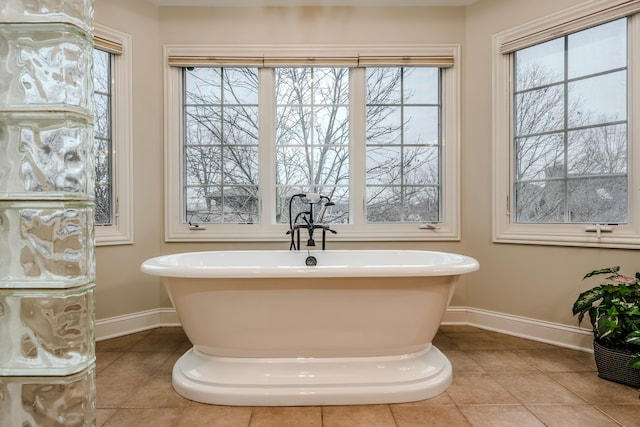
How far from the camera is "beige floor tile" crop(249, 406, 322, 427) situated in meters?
1.55

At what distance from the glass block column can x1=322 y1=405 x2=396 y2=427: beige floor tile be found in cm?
104

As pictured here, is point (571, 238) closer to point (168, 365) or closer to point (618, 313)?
point (618, 313)

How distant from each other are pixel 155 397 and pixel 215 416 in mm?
367

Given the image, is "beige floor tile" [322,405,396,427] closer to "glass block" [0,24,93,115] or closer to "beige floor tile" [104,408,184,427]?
"beige floor tile" [104,408,184,427]

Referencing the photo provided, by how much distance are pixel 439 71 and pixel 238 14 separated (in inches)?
63.5

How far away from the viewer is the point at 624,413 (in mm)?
1626

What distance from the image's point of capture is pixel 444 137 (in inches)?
114

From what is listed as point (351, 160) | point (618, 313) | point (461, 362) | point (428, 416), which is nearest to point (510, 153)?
point (351, 160)

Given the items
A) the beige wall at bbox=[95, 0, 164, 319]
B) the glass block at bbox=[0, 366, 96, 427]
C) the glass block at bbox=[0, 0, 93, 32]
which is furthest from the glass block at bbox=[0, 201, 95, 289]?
the beige wall at bbox=[95, 0, 164, 319]

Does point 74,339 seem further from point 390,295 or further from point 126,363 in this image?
point 126,363

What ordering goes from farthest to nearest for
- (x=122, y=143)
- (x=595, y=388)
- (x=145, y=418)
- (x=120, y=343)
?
(x=122, y=143)
(x=120, y=343)
(x=595, y=388)
(x=145, y=418)

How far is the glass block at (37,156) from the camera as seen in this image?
84cm

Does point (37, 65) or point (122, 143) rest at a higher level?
point (122, 143)

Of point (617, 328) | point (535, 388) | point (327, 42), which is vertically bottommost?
point (535, 388)
